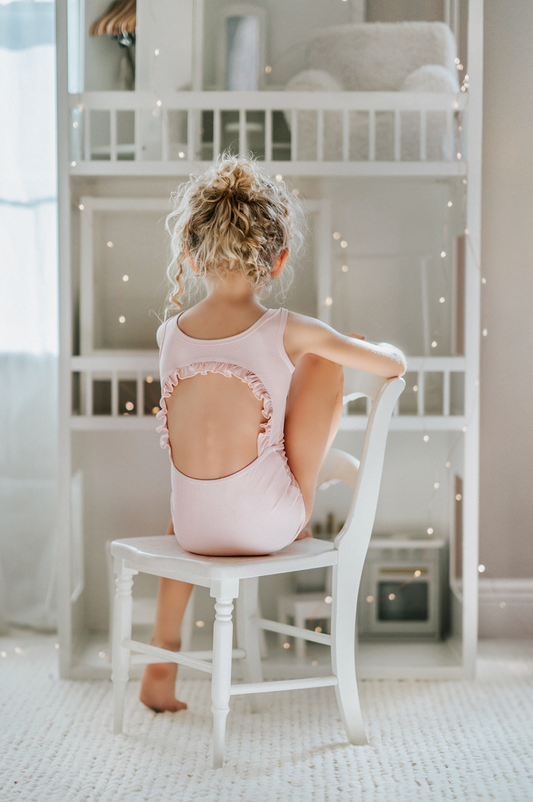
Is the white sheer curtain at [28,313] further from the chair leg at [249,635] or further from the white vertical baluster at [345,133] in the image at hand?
the white vertical baluster at [345,133]

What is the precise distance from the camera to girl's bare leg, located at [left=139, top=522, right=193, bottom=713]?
1.42m

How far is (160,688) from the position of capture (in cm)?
144

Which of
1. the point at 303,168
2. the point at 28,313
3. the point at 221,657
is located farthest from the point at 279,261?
the point at 28,313

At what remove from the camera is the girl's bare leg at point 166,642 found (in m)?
1.42

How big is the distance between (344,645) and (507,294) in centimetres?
108

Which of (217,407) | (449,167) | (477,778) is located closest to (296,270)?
(449,167)

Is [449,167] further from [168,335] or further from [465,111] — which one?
[168,335]

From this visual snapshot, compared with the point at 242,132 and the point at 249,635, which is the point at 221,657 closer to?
the point at 249,635

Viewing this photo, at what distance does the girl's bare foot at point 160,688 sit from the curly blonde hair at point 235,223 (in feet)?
2.50

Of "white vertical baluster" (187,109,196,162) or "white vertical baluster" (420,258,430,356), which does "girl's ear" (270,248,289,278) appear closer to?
"white vertical baluster" (187,109,196,162)

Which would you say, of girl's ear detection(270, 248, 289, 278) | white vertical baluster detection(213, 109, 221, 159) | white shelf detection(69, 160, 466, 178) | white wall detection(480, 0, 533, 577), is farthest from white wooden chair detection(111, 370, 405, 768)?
white wall detection(480, 0, 533, 577)

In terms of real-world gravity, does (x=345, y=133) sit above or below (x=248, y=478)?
above

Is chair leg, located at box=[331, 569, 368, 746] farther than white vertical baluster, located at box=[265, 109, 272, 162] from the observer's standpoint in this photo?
No

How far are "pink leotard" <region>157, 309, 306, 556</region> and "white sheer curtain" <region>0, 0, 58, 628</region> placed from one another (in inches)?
28.4
